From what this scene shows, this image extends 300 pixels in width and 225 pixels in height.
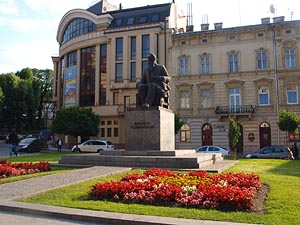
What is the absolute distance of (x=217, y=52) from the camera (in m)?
37.8

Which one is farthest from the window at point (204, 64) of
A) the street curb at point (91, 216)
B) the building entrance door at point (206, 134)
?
the street curb at point (91, 216)

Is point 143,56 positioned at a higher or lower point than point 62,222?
higher

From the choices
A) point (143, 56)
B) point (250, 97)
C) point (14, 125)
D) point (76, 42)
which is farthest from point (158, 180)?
point (14, 125)

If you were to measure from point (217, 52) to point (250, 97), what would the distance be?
638 cm

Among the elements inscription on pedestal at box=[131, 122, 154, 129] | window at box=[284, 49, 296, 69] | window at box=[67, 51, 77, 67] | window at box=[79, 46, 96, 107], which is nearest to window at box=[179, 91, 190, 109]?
window at box=[284, 49, 296, 69]

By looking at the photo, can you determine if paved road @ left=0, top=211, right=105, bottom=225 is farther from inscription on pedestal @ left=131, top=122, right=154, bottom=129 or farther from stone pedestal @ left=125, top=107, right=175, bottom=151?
inscription on pedestal @ left=131, top=122, right=154, bottom=129

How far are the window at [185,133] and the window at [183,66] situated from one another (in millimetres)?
6289

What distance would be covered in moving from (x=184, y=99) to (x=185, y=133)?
4.00 metres

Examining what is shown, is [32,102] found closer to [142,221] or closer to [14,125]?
[14,125]

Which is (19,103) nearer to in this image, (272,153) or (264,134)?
(264,134)

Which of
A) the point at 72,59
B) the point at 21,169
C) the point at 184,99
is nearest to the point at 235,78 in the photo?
the point at 184,99

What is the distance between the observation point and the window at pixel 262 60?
1417 inches

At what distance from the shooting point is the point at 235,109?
A: 119ft

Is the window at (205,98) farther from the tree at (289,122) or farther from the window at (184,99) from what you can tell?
the tree at (289,122)
